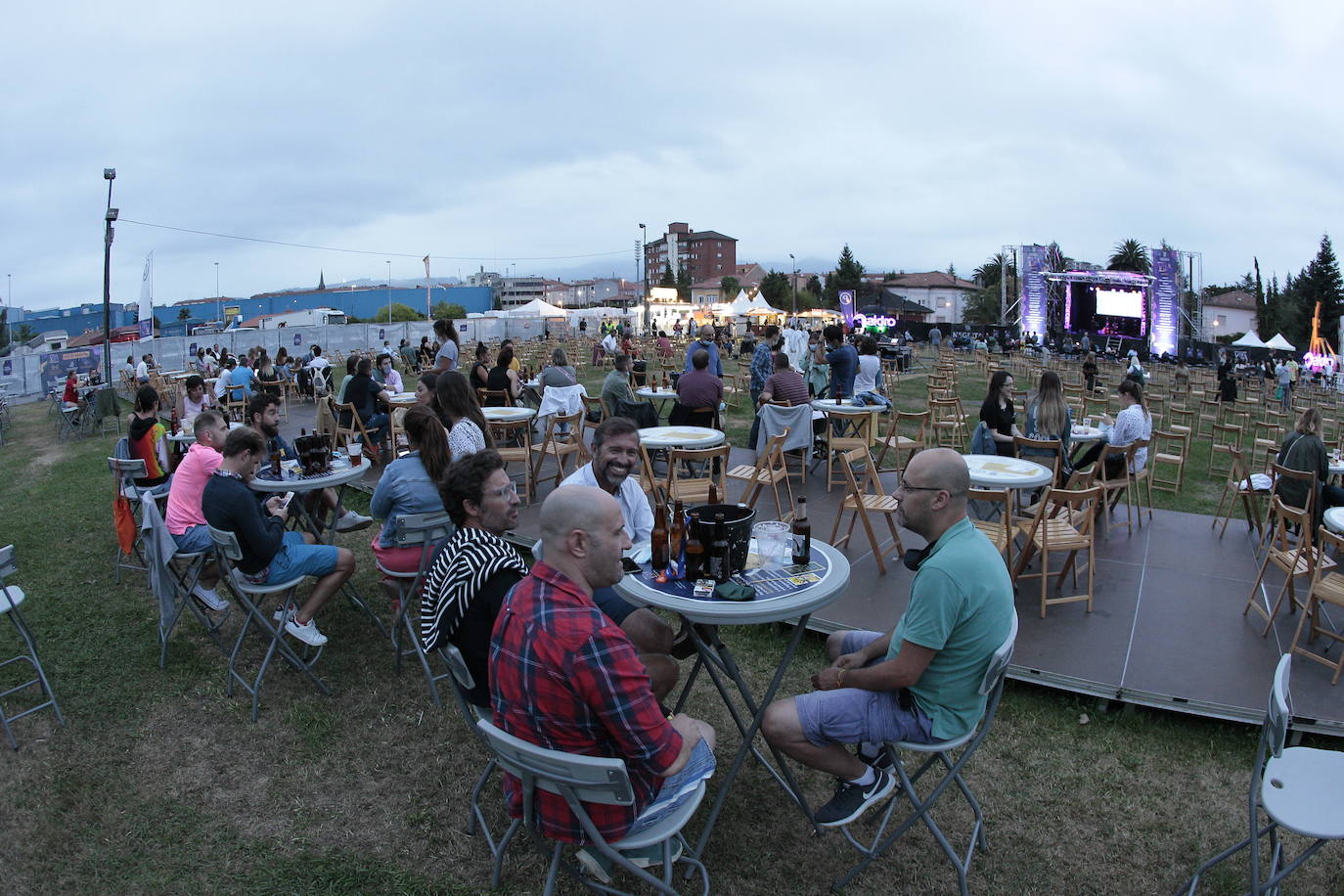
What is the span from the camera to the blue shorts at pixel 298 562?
3.91m

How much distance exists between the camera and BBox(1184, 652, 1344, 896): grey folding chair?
2152 millimetres

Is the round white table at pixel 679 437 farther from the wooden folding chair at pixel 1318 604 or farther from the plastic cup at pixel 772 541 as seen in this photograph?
the wooden folding chair at pixel 1318 604

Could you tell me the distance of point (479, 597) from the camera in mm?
2428

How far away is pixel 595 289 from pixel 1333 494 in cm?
11407

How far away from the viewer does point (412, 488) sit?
3984 millimetres

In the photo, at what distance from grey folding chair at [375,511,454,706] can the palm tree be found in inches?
2634

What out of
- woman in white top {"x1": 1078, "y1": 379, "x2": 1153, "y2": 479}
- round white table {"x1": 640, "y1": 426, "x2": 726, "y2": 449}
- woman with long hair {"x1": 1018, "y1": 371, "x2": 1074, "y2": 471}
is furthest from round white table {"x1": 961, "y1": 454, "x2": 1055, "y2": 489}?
round white table {"x1": 640, "y1": 426, "x2": 726, "y2": 449}

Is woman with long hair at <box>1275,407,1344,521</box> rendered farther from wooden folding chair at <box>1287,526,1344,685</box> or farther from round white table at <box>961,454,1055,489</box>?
round white table at <box>961,454,1055,489</box>

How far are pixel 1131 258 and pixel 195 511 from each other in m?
77.0

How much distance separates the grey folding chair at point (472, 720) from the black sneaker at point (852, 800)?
3.30ft

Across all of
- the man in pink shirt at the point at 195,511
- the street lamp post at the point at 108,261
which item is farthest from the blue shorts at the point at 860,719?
the street lamp post at the point at 108,261

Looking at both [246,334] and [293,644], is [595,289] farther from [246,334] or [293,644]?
[293,644]

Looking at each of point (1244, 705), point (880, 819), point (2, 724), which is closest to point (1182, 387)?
point (1244, 705)

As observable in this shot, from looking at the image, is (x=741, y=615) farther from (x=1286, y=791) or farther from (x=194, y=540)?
Result: (x=194, y=540)
